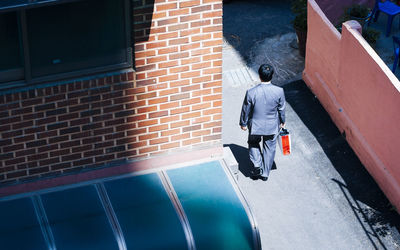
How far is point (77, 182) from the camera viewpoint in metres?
7.89

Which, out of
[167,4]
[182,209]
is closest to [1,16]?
[167,4]

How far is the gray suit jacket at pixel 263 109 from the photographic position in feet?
31.3

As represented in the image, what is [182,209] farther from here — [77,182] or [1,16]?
[1,16]

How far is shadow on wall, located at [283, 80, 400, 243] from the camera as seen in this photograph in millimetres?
9930

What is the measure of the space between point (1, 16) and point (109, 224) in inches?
92.7

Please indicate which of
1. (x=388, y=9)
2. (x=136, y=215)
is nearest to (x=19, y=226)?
(x=136, y=215)

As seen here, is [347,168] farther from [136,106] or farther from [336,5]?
[336,5]

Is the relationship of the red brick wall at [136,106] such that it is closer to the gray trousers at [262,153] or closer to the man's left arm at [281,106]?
the man's left arm at [281,106]

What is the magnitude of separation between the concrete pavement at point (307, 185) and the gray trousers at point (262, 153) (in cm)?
26

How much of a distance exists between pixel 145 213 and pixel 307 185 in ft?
12.4

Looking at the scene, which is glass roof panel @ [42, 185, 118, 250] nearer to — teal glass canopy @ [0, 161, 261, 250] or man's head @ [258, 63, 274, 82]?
teal glass canopy @ [0, 161, 261, 250]

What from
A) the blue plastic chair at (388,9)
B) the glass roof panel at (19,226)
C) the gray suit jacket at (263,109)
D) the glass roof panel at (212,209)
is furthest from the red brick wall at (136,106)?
the blue plastic chair at (388,9)

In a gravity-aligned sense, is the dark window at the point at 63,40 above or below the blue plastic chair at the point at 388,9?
above

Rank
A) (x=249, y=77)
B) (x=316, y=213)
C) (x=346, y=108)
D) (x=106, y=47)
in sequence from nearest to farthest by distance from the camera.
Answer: (x=106, y=47) → (x=316, y=213) → (x=346, y=108) → (x=249, y=77)
